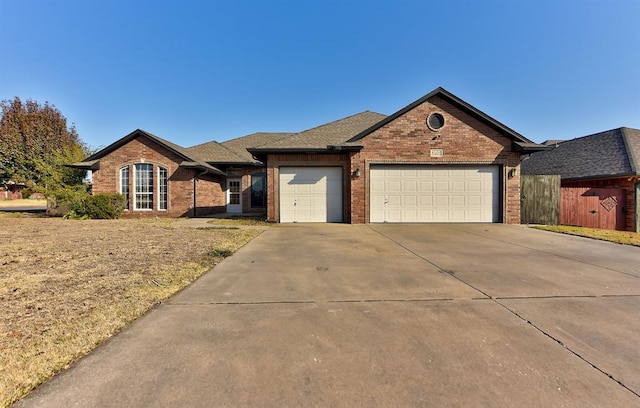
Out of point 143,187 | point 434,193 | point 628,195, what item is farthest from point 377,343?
point 143,187

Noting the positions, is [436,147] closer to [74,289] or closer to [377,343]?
[377,343]

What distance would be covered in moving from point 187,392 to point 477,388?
2.17m

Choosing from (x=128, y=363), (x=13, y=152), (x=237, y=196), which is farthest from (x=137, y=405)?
(x=13, y=152)

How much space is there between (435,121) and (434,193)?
3362 mm

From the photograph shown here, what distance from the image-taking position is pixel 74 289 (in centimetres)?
420

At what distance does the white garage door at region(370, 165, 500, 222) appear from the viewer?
1329 cm

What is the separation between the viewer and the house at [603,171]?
42.5ft

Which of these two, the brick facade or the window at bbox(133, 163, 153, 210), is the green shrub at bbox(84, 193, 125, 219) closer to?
the window at bbox(133, 163, 153, 210)

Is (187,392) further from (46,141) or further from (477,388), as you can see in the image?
(46,141)

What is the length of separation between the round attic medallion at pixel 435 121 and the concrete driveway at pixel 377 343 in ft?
30.2

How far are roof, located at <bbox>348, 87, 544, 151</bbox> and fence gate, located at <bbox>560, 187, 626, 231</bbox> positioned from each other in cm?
316

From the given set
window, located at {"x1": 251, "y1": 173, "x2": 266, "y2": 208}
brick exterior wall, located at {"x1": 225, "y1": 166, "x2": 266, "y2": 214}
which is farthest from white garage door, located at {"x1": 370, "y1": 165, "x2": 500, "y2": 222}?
brick exterior wall, located at {"x1": 225, "y1": 166, "x2": 266, "y2": 214}

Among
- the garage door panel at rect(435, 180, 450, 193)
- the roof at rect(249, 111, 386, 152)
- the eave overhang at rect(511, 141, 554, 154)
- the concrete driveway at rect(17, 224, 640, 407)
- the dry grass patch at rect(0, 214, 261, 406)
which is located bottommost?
the concrete driveway at rect(17, 224, 640, 407)

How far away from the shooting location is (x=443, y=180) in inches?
527
